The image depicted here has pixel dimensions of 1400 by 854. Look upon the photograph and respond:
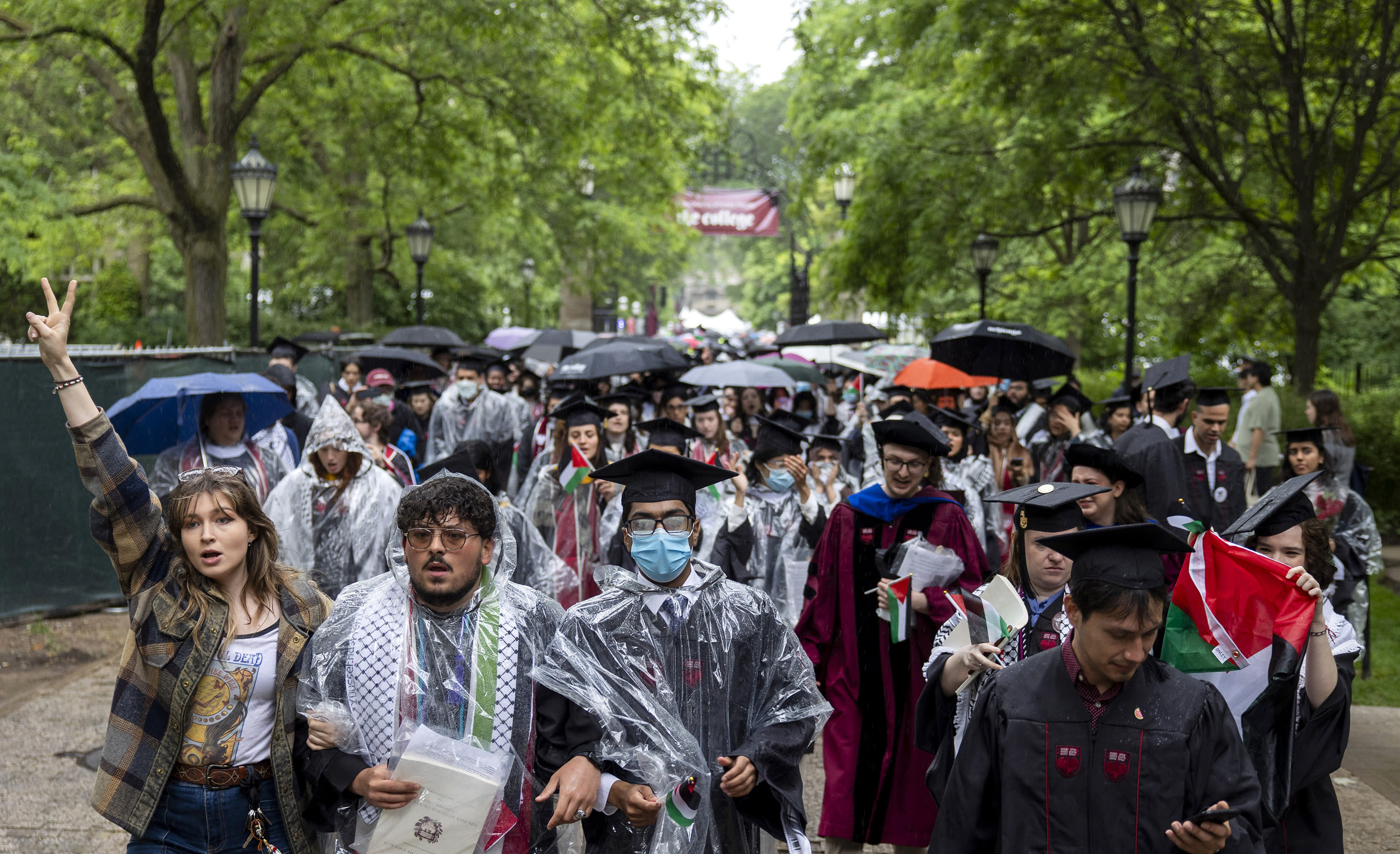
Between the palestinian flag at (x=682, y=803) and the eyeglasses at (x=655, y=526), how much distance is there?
0.78 metres

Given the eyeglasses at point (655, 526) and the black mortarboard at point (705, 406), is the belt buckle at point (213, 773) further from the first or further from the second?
the black mortarboard at point (705, 406)

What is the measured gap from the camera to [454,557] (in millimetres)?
3695

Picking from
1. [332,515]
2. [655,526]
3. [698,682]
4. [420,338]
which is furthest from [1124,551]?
[420,338]

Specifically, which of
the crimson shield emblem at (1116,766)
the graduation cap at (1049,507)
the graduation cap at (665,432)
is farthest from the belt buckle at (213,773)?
the graduation cap at (665,432)

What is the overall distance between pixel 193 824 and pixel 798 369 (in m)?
12.7

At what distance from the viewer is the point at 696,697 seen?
3.98 m

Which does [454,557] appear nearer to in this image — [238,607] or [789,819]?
[238,607]

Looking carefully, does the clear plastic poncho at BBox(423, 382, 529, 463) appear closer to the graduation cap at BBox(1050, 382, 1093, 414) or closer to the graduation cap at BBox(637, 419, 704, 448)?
the graduation cap at BBox(637, 419, 704, 448)

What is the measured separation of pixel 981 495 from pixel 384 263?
17.2 m

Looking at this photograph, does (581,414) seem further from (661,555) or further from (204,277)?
(204,277)

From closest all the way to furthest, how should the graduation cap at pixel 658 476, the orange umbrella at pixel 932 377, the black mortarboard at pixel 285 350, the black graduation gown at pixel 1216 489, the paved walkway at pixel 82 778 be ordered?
the graduation cap at pixel 658 476 < the paved walkway at pixel 82 778 < the black graduation gown at pixel 1216 489 < the orange umbrella at pixel 932 377 < the black mortarboard at pixel 285 350

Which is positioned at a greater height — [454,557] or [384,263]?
[384,263]

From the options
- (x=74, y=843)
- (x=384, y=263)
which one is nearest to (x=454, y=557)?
(x=74, y=843)

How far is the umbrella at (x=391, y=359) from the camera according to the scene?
14156mm
